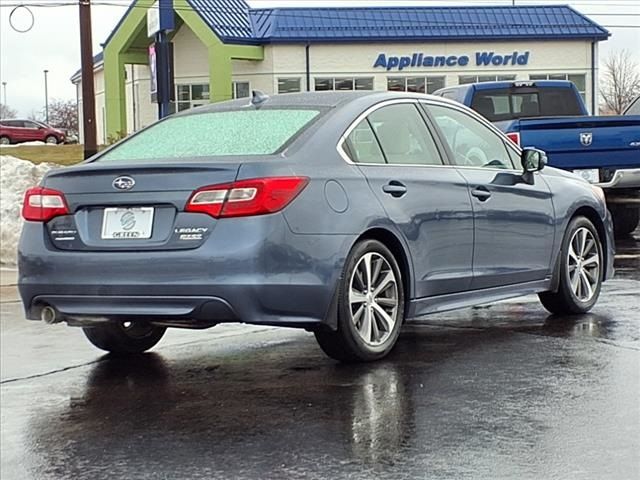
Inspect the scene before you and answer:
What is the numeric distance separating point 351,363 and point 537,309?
2528mm

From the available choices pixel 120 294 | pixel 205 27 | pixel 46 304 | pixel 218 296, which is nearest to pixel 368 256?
pixel 218 296

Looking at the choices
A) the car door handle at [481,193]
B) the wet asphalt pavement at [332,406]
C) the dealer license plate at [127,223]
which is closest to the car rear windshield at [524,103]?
the wet asphalt pavement at [332,406]

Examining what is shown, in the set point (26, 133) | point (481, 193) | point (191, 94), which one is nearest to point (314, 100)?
point (481, 193)

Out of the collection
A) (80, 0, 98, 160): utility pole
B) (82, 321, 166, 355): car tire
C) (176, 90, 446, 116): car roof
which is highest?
(80, 0, 98, 160): utility pole

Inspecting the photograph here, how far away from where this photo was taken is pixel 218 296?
5.43 meters

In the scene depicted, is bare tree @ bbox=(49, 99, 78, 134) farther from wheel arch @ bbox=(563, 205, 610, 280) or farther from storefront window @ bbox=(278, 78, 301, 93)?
wheel arch @ bbox=(563, 205, 610, 280)

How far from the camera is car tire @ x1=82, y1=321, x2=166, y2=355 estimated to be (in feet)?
21.7

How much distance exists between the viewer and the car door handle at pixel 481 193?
681 cm

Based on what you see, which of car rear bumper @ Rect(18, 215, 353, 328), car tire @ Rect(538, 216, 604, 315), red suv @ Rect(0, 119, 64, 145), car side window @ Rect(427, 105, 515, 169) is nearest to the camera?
car rear bumper @ Rect(18, 215, 353, 328)

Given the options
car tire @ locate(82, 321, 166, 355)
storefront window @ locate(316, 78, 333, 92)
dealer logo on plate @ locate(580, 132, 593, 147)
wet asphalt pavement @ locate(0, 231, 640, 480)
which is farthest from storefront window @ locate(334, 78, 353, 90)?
car tire @ locate(82, 321, 166, 355)

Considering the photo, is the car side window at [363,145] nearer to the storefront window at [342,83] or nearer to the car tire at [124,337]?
the car tire at [124,337]

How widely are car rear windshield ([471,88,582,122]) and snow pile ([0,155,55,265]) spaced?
6065 millimetres

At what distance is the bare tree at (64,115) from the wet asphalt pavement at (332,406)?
3029 inches

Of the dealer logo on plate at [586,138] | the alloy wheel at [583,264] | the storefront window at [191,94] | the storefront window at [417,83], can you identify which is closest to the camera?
the alloy wheel at [583,264]
